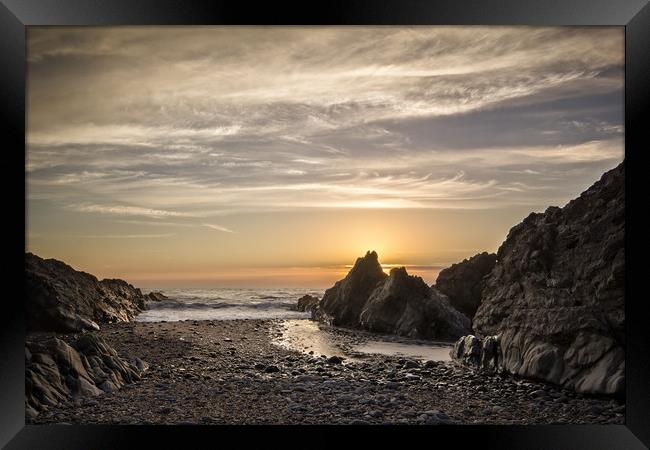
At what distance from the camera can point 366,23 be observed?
4840mm

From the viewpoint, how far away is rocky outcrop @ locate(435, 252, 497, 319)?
989cm

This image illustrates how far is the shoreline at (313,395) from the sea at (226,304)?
108 centimetres

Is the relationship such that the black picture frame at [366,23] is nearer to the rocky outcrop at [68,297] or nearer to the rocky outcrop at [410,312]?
the rocky outcrop at [68,297]

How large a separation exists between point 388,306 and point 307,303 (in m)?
1.76

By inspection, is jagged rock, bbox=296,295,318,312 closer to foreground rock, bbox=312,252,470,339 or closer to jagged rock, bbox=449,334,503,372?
foreground rock, bbox=312,252,470,339

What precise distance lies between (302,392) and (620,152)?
4.46m

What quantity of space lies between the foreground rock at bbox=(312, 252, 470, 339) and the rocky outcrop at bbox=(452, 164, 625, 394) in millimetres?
2235

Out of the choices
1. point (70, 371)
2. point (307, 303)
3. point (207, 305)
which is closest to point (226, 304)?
point (207, 305)

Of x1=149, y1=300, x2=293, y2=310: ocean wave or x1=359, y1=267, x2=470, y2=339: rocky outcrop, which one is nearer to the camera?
x1=149, y1=300, x2=293, y2=310: ocean wave

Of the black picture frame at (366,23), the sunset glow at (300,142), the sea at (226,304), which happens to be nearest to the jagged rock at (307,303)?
the sea at (226,304)

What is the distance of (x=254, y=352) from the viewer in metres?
7.32

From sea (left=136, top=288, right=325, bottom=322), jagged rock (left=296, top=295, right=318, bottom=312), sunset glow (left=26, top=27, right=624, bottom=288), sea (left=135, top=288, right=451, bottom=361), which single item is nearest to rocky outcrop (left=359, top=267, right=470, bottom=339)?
sea (left=135, top=288, right=451, bottom=361)

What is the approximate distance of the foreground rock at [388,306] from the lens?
9.33m

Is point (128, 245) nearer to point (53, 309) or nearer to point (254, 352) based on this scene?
point (53, 309)
